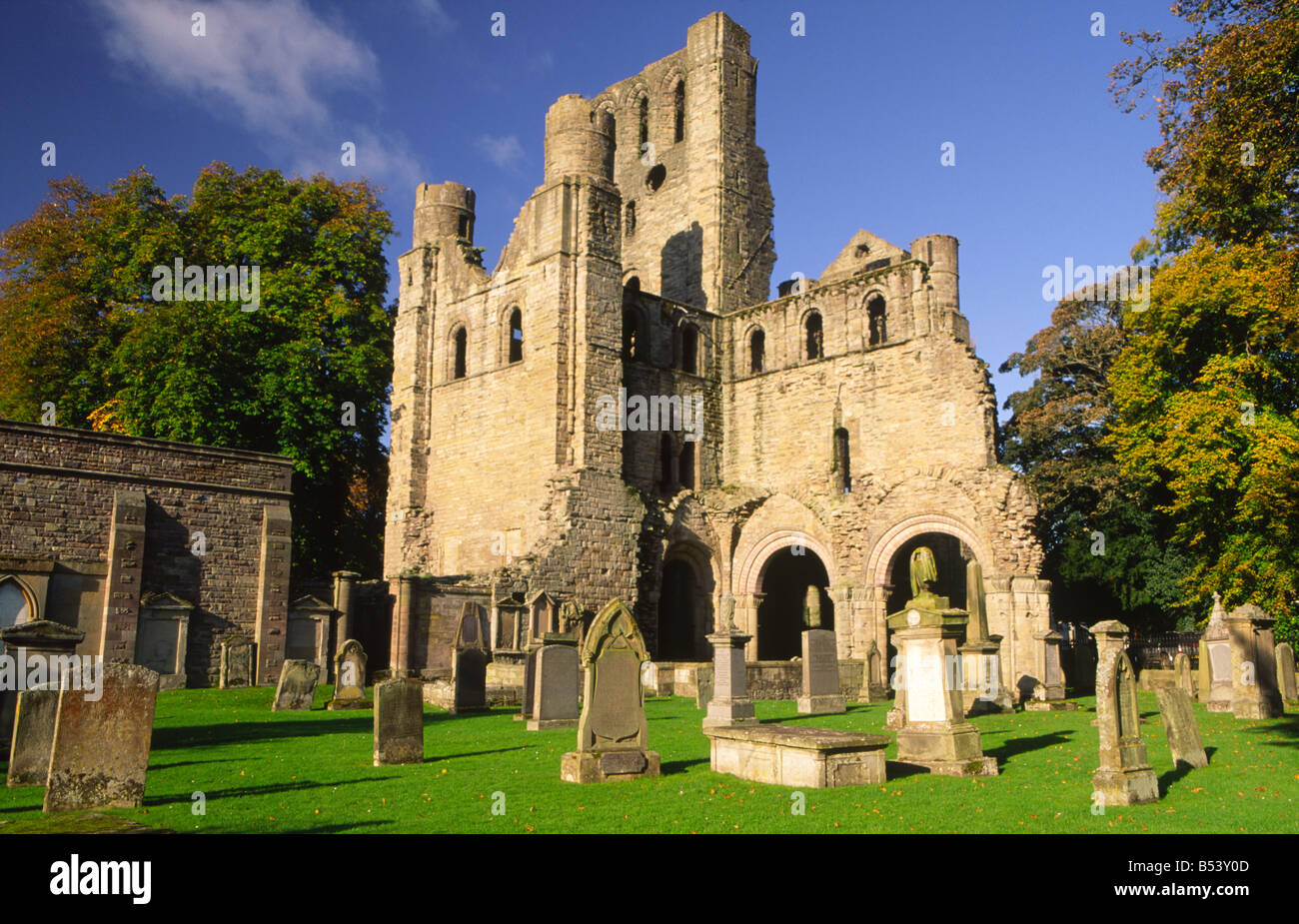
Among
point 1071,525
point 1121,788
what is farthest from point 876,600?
point 1121,788

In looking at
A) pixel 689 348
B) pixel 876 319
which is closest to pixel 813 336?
pixel 876 319

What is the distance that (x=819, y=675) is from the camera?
17578 millimetres

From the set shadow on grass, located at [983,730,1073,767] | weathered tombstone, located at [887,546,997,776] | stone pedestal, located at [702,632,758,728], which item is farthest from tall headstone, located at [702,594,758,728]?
weathered tombstone, located at [887,546,997,776]

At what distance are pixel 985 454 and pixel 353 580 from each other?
50.9ft

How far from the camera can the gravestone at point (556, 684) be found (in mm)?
14312

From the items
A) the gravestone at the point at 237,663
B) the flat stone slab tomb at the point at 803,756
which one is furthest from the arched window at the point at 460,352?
the flat stone slab tomb at the point at 803,756

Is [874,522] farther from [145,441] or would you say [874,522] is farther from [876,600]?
[145,441]

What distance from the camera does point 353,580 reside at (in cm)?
2373

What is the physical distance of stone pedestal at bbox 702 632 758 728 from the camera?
14727 mm

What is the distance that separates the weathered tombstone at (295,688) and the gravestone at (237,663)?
17.5 feet

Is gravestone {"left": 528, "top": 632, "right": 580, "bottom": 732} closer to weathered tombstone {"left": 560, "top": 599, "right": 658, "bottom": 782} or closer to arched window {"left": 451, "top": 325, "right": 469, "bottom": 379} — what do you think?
weathered tombstone {"left": 560, "top": 599, "right": 658, "bottom": 782}

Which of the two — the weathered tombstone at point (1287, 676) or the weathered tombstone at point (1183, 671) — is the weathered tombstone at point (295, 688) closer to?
the weathered tombstone at point (1183, 671)

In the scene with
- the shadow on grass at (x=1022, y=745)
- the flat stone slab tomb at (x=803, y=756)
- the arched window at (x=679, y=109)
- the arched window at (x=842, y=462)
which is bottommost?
the shadow on grass at (x=1022, y=745)

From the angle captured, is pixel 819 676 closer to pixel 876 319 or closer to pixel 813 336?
pixel 876 319
